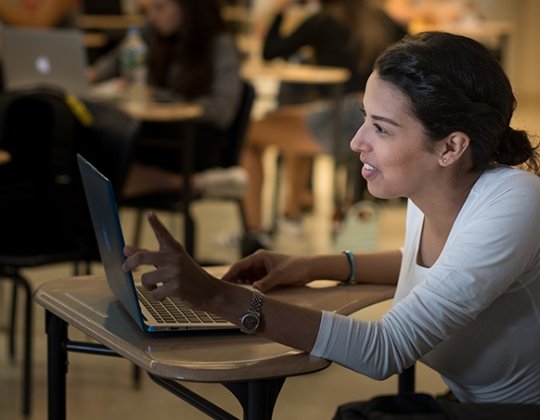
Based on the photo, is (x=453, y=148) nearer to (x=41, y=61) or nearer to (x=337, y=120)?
(x=41, y=61)

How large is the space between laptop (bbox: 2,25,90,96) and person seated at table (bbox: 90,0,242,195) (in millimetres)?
353

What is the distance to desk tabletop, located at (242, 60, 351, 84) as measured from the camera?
5168mm

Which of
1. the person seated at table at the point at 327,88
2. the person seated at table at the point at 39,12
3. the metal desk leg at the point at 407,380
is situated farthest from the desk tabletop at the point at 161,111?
the metal desk leg at the point at 407,380

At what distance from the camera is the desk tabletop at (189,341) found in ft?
4.44

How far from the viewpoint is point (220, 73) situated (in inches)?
176

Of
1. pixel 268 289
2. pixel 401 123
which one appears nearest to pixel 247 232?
pixel 268 289

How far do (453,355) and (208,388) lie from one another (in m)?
1.79

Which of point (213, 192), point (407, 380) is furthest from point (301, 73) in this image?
point (407, 380)

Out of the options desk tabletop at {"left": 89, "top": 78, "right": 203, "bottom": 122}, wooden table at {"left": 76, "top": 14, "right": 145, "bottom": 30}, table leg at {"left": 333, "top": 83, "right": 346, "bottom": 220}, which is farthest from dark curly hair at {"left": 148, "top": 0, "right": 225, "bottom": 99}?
wooden table at {"left": 76, "top": 14, "right": 145, "bottom": 30}

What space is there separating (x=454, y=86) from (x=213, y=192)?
2.77 metres

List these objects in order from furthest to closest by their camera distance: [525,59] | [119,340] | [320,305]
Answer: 1. [525,59]
2. [320,305]
3. [119,340]

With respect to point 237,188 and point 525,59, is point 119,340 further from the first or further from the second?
point 525,59

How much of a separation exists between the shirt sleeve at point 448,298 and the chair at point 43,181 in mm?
1818

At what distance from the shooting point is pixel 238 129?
4430 millimetres
